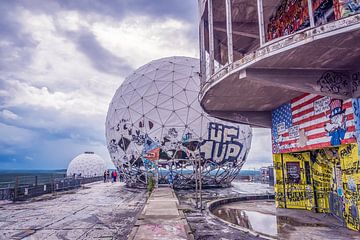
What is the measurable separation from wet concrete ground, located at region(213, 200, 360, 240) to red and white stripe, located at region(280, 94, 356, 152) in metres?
2.66

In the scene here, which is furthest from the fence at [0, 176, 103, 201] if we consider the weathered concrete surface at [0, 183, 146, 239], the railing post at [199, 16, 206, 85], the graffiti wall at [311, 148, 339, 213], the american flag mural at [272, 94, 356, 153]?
the graffiti wall at [311, 148, 339, 213]

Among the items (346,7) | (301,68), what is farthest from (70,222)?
(346,7)

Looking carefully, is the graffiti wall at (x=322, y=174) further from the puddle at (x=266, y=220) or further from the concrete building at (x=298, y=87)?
the puddle at (x=266, y=220)

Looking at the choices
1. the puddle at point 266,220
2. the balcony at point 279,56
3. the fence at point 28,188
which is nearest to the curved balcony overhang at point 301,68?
the balcony at point 279,56

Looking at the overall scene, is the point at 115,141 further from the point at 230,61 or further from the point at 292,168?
the point at 230,61

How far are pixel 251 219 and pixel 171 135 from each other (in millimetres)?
10505

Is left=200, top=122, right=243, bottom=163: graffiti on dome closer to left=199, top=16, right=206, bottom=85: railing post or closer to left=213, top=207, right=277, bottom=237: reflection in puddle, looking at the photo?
left=213, top=207, right=277, bottom=237: reflection in puddle

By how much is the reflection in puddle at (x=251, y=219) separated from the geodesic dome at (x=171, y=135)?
7.50 m

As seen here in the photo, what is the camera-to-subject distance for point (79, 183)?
25.5 meters

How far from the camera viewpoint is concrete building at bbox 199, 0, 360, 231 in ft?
21.5

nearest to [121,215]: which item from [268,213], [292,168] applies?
[268,213]

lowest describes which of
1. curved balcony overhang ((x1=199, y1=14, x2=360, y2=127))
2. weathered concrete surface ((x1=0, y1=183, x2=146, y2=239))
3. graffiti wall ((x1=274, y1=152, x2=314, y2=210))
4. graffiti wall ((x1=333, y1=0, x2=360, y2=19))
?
weathered concrete surface ((x1=0, y1=183, x2=146, y2=239))

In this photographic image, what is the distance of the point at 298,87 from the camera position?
7.53 meters

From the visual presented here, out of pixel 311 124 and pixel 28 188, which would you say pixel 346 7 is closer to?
pixel 311 124
